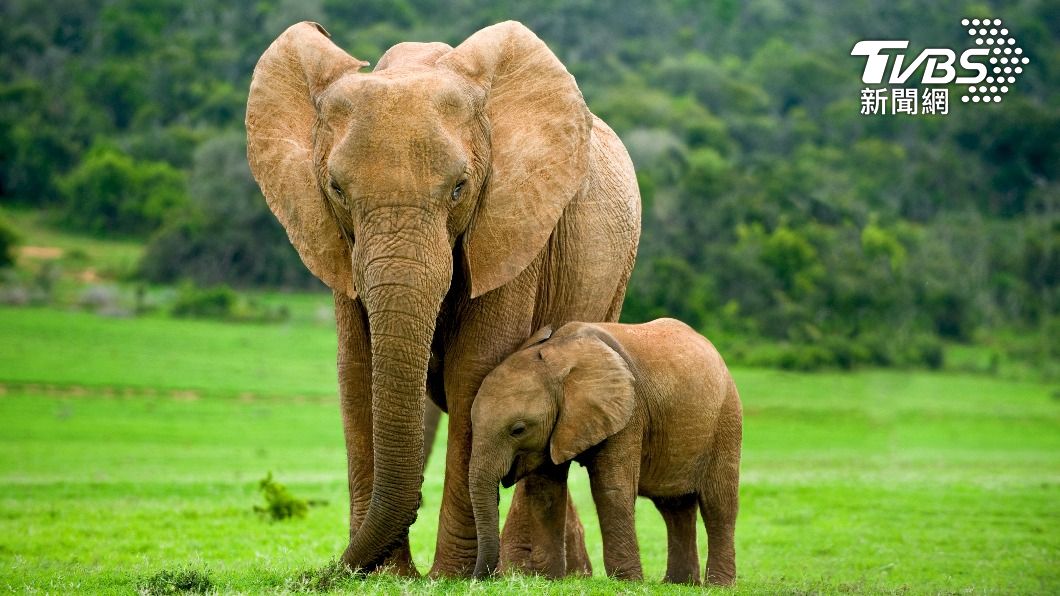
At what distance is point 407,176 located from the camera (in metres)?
7.80

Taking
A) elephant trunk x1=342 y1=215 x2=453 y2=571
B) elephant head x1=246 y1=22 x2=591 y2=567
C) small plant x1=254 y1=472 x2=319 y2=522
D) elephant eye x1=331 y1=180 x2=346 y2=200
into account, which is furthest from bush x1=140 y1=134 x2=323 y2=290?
elephant eye x1=331 y1=180 x2=346 y2=200

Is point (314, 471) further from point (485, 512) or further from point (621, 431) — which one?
point (485, 512)

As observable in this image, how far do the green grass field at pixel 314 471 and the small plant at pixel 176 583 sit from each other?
0.32 feet

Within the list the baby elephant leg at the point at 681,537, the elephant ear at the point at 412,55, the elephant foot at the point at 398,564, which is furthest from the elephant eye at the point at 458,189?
the baby elephant leg at the point at 681,537

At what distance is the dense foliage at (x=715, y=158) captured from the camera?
41969 mm

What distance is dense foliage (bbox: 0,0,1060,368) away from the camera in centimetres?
4197

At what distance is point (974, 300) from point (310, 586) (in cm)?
3839

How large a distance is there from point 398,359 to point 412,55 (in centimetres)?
182

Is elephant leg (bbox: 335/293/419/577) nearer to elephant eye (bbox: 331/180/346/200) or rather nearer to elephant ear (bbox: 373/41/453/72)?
elephant eye (bbox: 331/180/346/200)

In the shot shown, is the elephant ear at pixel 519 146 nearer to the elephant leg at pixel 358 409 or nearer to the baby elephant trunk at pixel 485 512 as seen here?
the elephant leg at pixel 358 409

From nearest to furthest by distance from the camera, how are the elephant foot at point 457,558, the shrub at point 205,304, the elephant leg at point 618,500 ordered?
1. the elephant foot at point 457,558
2. the elephant leg at point 618,500
3. the shrub at point 205,304

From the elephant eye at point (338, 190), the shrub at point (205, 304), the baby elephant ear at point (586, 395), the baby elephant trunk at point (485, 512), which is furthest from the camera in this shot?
the shrub at point (205, 304)

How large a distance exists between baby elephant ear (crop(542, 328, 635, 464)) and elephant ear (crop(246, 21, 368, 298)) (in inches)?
58.7

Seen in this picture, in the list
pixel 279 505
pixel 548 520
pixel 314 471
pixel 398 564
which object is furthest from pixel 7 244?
pixel 398 564
